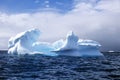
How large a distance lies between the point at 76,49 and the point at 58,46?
183 inches

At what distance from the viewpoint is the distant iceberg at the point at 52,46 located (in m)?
50.9

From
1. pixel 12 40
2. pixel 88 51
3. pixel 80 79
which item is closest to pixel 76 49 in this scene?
pixel 88 51

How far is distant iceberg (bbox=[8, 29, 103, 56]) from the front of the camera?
167 feet

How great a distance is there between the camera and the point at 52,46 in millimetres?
56344

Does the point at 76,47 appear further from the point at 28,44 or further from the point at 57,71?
the point at 57,71

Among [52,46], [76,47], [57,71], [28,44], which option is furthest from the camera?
[52,46]

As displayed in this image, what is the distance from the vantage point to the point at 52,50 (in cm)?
5481

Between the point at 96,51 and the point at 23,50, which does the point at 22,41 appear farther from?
the point at 96,51

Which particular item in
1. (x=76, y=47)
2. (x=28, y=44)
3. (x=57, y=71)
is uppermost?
(x=28, y=44)

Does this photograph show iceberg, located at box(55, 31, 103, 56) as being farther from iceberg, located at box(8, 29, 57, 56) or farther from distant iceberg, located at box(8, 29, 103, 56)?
iceberg, located at box(8, 29, 57, 56)

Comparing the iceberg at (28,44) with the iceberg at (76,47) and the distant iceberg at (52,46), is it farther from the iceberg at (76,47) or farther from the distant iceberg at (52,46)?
the iceberg at (76,47)

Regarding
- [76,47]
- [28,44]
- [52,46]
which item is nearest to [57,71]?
[76,47]

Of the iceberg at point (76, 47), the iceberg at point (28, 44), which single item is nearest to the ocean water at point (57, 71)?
the iceberg at point (76, 47)

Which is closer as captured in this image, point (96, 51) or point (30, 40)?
point (30, 40)
